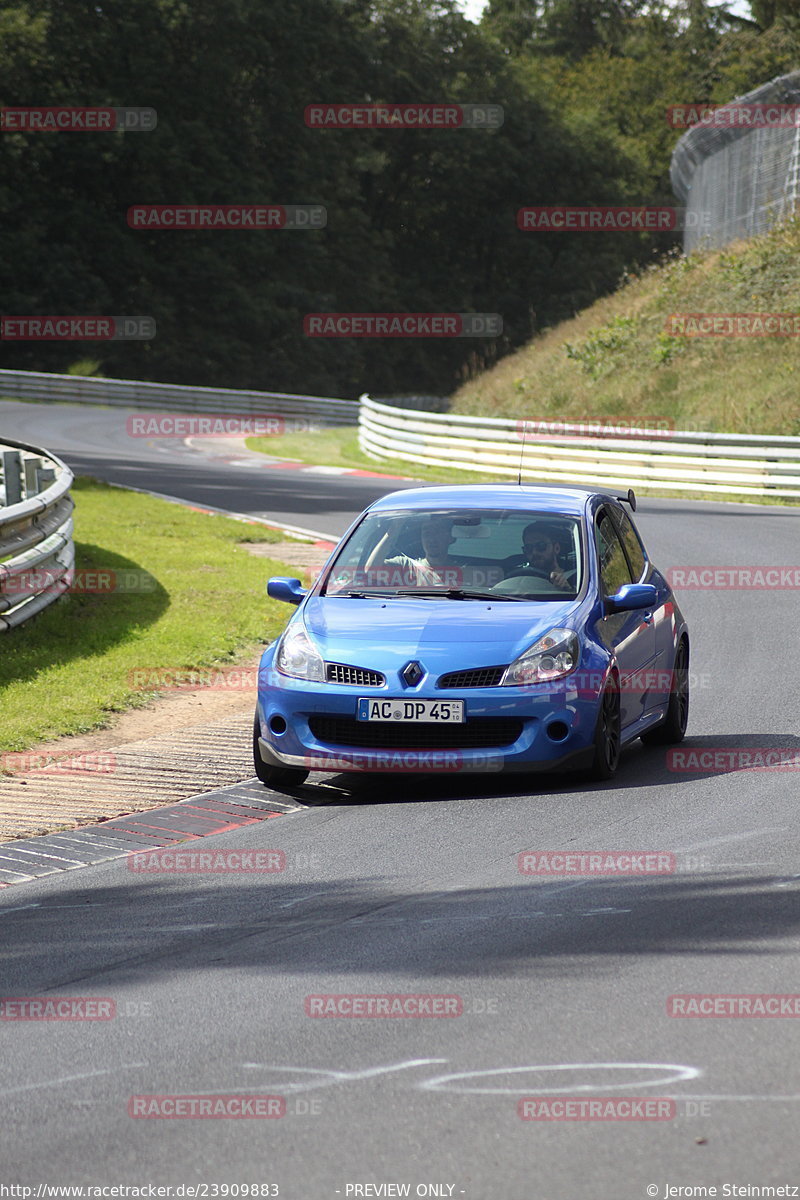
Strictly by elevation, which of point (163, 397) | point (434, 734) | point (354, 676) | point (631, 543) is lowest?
point (434, 734)

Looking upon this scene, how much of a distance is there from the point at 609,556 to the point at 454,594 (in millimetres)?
1178

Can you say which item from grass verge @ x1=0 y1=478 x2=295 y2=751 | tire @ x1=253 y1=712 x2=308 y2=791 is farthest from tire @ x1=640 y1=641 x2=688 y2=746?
grass verge @ x1=0 y1=478 x2=295 y2=751

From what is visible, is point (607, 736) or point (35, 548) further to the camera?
point (35, 548)

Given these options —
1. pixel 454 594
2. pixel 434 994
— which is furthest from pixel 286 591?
pixel 434 994

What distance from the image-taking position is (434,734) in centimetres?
846

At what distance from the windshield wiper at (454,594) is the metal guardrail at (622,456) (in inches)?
722

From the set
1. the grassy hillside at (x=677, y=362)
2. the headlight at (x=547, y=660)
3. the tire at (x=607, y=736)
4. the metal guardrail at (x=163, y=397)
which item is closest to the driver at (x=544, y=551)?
the headlight at (x=547, y=660)

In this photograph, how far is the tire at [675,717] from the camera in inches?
390

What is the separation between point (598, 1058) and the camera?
15.6 ft

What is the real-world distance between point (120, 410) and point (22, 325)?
12572 mm

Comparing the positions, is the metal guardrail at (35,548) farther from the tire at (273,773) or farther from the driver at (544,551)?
the driver at (544,551)

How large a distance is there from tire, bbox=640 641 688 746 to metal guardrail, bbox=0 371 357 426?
1635 inches

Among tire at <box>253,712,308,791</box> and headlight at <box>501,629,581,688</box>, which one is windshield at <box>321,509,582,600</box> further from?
tire at <box>253,712,308,791</box>

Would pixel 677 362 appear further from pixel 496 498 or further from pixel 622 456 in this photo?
pixel 496 498
